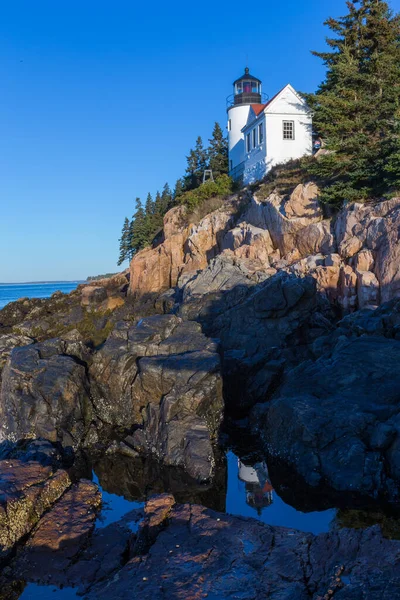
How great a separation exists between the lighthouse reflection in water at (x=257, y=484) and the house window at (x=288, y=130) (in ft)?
116

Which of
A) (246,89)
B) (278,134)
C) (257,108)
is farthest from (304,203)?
(246,89)

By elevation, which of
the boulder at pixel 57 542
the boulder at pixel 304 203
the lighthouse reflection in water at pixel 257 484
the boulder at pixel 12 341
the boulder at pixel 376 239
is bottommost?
the lighthouse reflection in water at pixel 257 484

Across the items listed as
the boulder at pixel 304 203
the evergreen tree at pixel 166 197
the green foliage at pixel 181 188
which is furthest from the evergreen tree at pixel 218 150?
the boulder at pixel 304 203

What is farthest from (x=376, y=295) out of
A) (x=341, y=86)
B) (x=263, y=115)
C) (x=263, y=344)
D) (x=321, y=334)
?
(x=263, y=115)

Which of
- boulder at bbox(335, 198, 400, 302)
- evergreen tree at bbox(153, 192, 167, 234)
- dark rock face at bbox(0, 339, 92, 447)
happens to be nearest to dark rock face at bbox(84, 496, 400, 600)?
dark rock face at bbox(0, 339, 92, 447)

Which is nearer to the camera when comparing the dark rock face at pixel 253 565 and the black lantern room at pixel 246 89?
the dark rock face at pixel 253 565

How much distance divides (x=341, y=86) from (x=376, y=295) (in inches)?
798

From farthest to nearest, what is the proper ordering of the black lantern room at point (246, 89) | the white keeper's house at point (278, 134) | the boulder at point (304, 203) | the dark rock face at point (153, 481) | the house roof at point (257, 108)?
the black lantern room at point (246, 89)
the house roof at point (257, 108)
the white keeper's house at point (278, 134)
the boulder at point (304, 203)
the dark rock face at point (153, 481)

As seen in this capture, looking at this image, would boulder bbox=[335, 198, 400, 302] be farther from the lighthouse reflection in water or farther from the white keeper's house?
the white keeper's house

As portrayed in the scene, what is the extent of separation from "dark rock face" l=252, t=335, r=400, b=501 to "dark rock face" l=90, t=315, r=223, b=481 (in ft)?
7.11

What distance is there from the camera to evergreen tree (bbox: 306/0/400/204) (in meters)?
27.2

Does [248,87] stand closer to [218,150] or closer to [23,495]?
[218,150]

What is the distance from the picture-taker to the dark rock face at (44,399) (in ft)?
50.4

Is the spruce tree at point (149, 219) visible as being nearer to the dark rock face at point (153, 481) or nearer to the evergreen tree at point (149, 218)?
the evergreen tree at point (149, 218)
